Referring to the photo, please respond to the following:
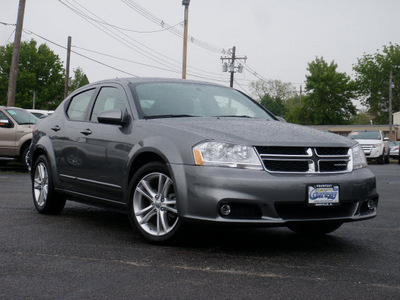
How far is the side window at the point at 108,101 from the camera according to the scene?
19.9 feet

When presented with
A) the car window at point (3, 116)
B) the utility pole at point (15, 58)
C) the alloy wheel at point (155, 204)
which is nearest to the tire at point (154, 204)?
the alloy wheel at point (155, 204)

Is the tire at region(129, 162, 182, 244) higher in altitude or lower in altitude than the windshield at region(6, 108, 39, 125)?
lower

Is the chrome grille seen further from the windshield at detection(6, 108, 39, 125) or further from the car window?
the car window

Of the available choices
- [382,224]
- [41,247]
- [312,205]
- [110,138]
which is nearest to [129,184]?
[110,138]

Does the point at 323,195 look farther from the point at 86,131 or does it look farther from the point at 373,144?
the point at 373,144

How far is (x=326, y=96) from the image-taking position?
251 feet

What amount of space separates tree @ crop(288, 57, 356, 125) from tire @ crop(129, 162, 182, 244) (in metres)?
72.2

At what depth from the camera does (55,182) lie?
6.81m

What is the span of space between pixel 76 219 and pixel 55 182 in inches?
19.5

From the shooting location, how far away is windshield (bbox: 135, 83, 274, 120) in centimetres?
574

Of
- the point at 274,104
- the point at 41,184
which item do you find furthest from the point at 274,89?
the point at 41,184

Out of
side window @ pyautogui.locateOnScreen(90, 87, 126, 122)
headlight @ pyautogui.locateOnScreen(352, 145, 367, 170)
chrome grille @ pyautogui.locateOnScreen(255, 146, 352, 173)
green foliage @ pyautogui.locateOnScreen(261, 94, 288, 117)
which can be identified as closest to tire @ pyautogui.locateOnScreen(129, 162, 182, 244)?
chrome grille @ pyautogui.locateOnScreen(255, 146, 352, 173)

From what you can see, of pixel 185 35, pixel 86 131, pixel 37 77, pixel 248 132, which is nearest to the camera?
pixel 248 132

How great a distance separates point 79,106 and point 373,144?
73.0 ft
